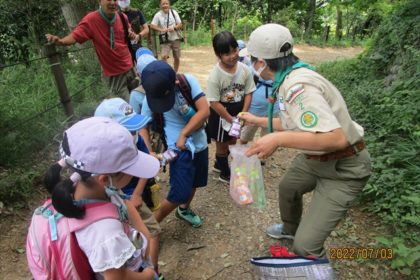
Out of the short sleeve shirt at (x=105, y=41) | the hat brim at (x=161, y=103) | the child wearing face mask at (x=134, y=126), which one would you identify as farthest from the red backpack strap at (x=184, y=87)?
the short sleeve shirt at (x=105, y=41)

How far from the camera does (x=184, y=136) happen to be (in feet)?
8.63

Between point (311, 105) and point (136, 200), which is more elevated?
point (311, 105)

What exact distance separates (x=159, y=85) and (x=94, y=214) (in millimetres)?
1284

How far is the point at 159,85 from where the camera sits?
7.68 feet

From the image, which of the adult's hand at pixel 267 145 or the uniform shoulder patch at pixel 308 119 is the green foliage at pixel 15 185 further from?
the uniform shoulder patch at pixel 308 119

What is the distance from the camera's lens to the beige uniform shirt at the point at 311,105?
5.57ft

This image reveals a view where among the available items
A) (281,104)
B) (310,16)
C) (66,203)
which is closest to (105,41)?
(281,104)

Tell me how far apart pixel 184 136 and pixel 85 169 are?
1452mm

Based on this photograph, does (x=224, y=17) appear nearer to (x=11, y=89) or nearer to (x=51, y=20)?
(x=51, y=20)

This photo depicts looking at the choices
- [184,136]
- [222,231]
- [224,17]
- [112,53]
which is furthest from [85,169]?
[224,17]

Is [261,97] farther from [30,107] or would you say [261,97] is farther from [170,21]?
[170,21]

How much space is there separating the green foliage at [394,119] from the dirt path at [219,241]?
25 centimetres

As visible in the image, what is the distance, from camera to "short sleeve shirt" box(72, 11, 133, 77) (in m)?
4.05

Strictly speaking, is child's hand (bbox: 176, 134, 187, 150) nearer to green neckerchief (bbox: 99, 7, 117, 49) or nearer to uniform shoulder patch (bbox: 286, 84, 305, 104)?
uniform shoulder patch (bbox: 286, 84, 305, 104)
